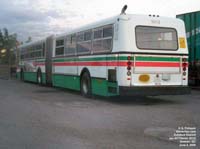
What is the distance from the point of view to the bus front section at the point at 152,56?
1252 cm

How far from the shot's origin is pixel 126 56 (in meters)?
12.4

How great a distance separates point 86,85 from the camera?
15484mm

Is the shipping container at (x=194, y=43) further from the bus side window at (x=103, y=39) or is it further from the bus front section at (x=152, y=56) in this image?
the bus side window at (x=103, y=39)

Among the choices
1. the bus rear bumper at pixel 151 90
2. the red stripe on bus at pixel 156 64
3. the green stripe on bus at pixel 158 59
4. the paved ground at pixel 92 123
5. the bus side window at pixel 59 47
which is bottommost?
the paved ground at pixel 92 123

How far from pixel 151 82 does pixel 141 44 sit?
1.26 metres

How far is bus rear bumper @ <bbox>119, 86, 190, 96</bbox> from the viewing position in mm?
12375

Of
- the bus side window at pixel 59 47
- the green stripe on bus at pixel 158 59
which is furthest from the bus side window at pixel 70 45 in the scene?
the green stripe on bus at pixel 158 59

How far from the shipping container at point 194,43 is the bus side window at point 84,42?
231 inches

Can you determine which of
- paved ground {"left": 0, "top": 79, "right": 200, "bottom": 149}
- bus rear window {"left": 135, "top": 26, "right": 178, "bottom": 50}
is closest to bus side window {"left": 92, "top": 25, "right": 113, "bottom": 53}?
bus rear window {"left": 135, "top": 26, "right": 178, "bottom": 50}

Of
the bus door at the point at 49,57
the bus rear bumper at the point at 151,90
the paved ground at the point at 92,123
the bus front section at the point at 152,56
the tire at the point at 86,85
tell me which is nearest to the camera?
the paved ground at the point at 92,123

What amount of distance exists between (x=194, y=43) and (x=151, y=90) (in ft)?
23.4

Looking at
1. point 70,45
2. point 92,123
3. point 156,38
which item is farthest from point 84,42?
point 92,123

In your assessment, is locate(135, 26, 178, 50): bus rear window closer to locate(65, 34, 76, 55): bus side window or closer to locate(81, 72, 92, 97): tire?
locate(81, 72, 92, 97): tire

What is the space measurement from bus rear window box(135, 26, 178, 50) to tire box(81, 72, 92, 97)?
307 centimetres
